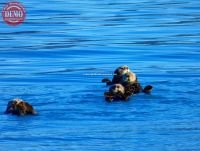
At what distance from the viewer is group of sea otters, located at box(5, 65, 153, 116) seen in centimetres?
1725

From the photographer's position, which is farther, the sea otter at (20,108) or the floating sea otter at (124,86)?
the floating sea otter at (124,86)

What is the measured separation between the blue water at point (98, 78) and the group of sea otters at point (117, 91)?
19 cm

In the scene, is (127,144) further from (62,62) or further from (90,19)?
(90,19)

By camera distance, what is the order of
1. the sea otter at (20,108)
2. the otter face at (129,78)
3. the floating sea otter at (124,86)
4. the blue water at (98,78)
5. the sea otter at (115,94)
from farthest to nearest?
the otter face at (129,78) → the floating sea otter at (124,86) → the sea otter at (115,94) → the sea otter at (20,108) → the blue water at (98,78)

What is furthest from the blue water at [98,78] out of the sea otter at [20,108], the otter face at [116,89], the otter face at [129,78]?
the otter face at [129,78]

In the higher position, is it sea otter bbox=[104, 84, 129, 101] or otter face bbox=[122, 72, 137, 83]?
otter face bbox=[122, 72, 137, 83]

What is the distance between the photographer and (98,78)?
21969 mm

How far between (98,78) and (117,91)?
3220 mm

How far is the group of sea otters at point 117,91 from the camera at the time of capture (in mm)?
17250

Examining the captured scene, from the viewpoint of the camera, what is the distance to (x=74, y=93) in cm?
1953

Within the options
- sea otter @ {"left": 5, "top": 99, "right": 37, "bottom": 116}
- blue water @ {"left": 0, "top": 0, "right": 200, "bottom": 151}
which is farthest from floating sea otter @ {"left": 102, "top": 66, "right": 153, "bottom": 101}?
sea otter @ {"left": 5, "top": 99, "right": 37, "bottom": 116}

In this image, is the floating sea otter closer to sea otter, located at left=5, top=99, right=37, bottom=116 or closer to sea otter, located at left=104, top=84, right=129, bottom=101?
sea otter, located at left=104, top=84, right=129, bottom=101

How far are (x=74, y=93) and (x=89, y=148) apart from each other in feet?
15.8

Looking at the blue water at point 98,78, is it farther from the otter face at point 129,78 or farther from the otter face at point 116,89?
the otter face at point 129,78
